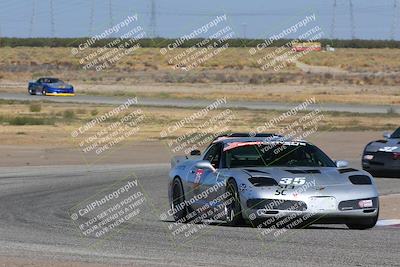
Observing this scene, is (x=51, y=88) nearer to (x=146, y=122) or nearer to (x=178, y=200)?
(x=146, y=122)

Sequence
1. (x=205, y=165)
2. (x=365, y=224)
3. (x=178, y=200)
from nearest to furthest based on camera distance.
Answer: (x=365, y=224)
(x=205, y=165)
(x=178, y=200)

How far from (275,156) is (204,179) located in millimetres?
1036

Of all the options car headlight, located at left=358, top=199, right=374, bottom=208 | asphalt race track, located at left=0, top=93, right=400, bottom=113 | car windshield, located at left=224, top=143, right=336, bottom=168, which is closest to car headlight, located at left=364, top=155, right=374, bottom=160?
car windshield, located at left=224, top=143, right=336, bottom=168

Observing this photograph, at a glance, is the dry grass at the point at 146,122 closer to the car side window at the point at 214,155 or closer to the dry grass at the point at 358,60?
the car side window at the point at 214,155

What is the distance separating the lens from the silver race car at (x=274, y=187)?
13.9 m

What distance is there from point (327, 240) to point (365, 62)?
11852cm

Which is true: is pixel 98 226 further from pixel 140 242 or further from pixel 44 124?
pixel 44 124

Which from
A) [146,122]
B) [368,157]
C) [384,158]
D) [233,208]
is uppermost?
[233,208]

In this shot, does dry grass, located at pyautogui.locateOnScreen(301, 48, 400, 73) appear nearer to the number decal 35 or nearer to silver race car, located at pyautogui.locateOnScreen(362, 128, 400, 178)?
silver race car, located at pyautogui.locateOnScreen(362, 128, 400, 178)

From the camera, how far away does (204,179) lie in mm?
15164

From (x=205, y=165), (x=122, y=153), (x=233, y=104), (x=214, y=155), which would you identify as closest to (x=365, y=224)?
(x=205, y=165)

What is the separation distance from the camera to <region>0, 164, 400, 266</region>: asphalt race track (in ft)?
36.2

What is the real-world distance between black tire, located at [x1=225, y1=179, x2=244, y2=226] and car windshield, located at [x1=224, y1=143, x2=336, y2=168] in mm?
769

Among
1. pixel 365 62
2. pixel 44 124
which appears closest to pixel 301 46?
pixel 365 62
